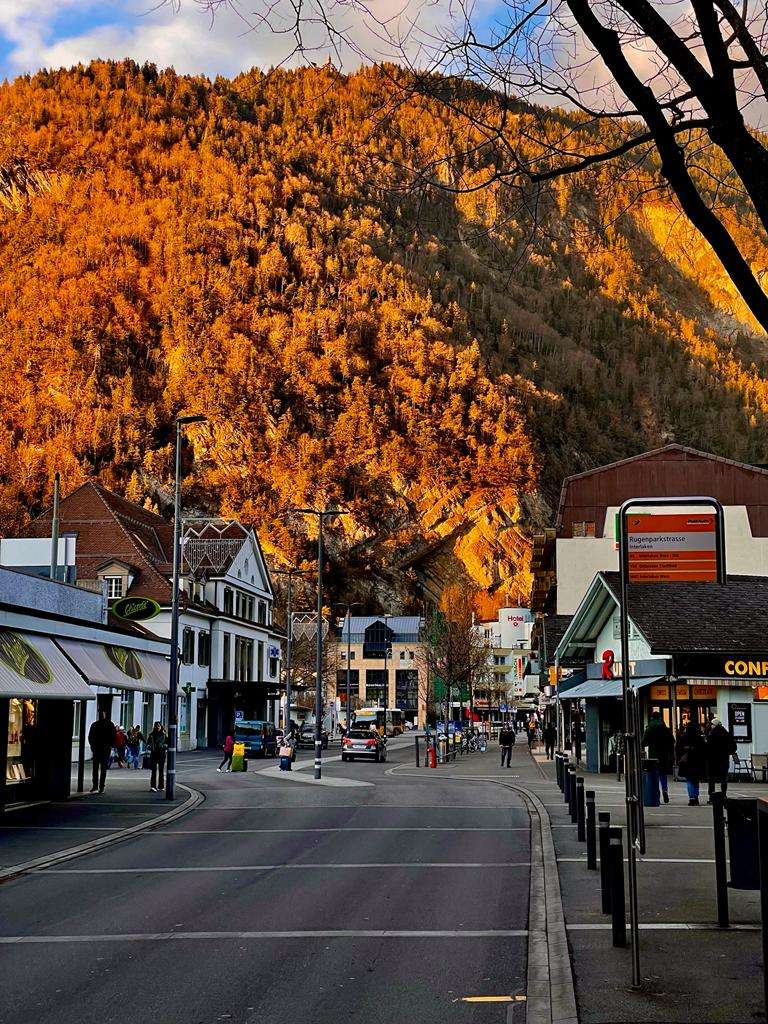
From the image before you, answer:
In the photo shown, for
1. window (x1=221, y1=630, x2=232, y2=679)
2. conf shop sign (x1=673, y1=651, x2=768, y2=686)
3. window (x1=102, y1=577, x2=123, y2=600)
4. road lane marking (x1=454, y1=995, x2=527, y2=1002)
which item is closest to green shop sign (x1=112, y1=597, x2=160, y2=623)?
conf shop sign (x1=673, y1=651, x2=768, y2=686)

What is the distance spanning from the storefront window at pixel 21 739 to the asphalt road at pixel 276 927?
15.9ft

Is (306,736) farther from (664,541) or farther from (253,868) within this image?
(664,541)

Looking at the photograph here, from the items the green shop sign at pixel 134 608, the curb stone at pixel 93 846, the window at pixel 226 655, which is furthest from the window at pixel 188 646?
the curb stone at pixel 93 846

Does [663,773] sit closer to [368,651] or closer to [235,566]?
[235,566]

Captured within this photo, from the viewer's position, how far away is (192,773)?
1609 inches

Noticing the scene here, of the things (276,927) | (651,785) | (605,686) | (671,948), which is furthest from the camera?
(605,686)

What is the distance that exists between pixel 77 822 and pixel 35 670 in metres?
3.50

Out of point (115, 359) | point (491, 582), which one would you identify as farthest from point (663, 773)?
point (115, 359)

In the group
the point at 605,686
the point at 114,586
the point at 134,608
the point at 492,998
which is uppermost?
the point at 114,586

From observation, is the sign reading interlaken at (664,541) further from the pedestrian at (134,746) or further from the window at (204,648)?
the window at (204,648)

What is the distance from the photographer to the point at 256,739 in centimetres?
5488

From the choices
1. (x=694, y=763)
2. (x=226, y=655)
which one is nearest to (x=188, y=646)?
(x=226, y=655)

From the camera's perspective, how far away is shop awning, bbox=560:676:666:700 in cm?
3123

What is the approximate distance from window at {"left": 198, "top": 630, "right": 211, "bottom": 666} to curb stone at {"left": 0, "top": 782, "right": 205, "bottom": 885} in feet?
123
